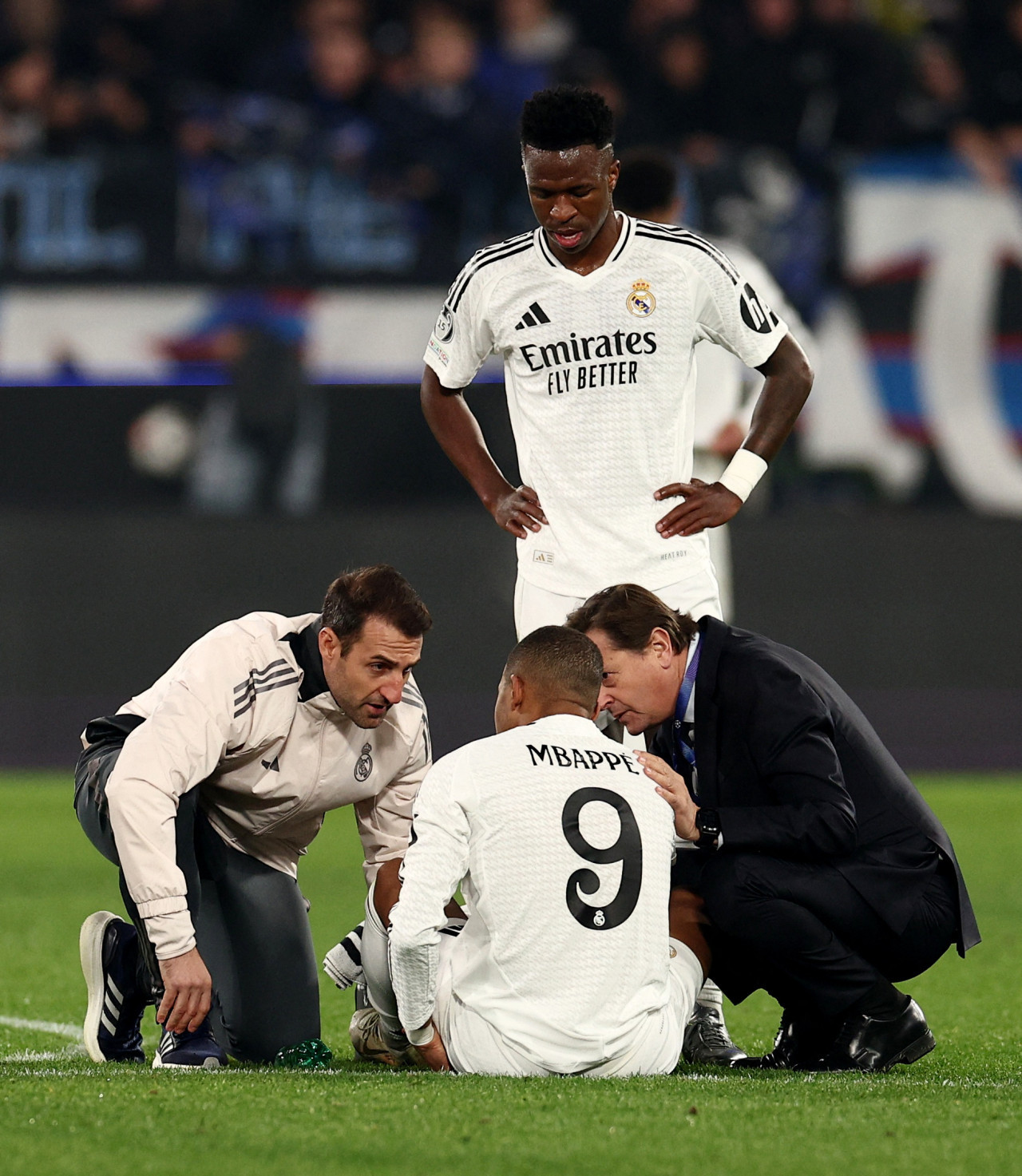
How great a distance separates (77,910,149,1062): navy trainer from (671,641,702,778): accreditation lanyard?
127 cm

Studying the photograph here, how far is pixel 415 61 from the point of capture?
11898mm

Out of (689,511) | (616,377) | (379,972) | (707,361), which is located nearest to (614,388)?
(616,377)

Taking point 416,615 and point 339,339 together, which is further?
point 339,339

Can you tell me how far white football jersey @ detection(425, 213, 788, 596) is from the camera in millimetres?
4480

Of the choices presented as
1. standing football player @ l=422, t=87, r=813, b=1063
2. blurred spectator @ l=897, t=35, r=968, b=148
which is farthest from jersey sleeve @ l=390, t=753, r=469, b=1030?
blurred spectator @ l=897, t=35, r=968, b=148

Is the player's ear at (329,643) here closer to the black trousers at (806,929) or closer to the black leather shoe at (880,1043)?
the black trousers at (806,929)

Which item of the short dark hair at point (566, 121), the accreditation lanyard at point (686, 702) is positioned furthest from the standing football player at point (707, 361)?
the accreditation lanyard at point (686, 702)

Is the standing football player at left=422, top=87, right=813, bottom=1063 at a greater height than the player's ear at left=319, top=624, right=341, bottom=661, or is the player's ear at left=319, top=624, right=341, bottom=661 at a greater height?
the standing football player at left=422, top=87, right=813, bottom=1063

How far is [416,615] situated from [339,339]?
741 centimetres

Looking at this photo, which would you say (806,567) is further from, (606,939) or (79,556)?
(606,939)

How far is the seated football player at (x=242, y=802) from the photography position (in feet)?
12.4

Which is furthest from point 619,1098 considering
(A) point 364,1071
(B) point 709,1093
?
(A) point 364,1071

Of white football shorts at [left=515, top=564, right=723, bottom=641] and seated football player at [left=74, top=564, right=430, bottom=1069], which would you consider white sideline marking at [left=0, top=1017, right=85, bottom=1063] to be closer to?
seated football player at [left=74, top=564, right=430, bottom=1069]

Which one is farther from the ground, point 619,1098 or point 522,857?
point 522,857
